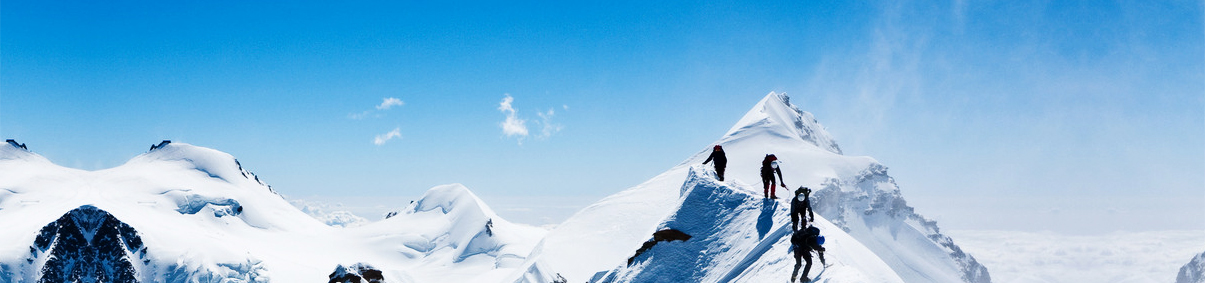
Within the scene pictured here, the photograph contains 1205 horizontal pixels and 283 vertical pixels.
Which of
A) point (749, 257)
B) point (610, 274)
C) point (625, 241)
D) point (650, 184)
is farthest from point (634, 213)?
point (749, 257)

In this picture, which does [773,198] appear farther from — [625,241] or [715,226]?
[625,241]

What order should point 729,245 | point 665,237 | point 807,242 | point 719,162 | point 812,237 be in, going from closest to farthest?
point 812,237 → point 807,242 → point 729,245 → point 665,237 → point 719,162

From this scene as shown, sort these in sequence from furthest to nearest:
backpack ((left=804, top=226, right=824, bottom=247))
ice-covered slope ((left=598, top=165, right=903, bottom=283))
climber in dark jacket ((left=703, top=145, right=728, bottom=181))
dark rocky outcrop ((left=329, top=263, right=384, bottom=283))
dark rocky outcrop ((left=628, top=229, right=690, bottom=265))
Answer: dark rocky outcrop ((left=329, top=263, right=384, bottom=283)), climber in dark jacket ((left=703, top=145, right=728, bottom=181)), dark rocky outcrop ((left=628, top=229, right=690, bottom=265)), ice-covered slope ((left=598, top=165, right=903, bottom=283)), backpack ((left=804, top=226, right=824, bottom=247))

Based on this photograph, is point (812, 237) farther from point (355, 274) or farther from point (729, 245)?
point (355, 274)

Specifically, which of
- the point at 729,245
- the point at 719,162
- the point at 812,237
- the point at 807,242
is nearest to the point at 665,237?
the point at 729,245

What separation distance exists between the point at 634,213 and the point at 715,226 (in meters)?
103

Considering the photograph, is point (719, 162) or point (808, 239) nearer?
point (808, 239)

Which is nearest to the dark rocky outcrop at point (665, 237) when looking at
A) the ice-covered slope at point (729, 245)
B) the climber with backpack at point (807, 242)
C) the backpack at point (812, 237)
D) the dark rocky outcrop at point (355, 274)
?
Answer: the ice-covered slope at point (729, 245)

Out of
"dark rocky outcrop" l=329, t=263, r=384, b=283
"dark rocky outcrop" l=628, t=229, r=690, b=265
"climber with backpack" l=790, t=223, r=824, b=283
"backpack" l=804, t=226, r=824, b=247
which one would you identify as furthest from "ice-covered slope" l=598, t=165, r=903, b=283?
"dark rocky outcrop" l=329, t=263, r=384, b=283

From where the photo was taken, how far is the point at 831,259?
25.7 meters

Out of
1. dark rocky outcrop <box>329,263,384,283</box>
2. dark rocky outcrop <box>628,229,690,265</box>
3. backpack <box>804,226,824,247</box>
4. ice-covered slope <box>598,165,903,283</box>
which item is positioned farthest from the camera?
dark rocky outcrop <box>329,263,384,283</box>

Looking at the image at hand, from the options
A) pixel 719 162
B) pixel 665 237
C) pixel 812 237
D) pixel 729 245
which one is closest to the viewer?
pixel 812 237

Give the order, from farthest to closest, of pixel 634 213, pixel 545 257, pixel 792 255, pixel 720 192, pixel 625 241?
pixel 545 257, pixel 634 213, pixel 625 241, pixel 720 192, pixel 792 255

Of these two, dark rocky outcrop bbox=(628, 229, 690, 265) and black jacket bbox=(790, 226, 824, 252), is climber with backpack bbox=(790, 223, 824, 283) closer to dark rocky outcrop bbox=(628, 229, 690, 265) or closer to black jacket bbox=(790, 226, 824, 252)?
black jacket bbox=(790, 226, 824, 252)
